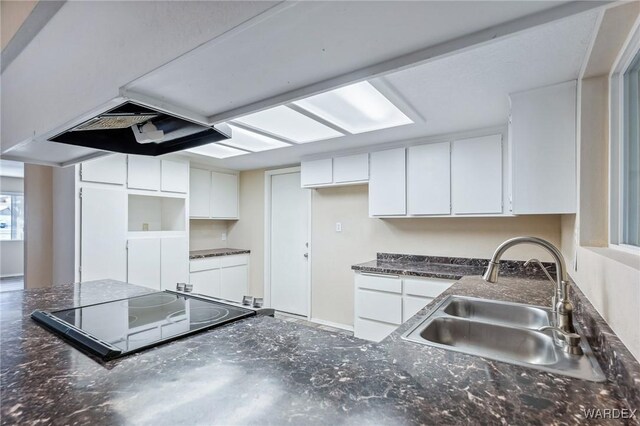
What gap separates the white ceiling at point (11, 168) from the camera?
15.8ft

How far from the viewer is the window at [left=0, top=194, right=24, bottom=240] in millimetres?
6461

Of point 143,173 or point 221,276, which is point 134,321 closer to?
point 143,173

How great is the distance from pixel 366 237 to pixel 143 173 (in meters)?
2.78

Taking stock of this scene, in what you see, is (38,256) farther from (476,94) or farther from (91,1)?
(476,94)

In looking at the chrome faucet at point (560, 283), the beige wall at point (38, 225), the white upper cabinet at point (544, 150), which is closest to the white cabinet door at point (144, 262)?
the beige wall at point (38, 225)

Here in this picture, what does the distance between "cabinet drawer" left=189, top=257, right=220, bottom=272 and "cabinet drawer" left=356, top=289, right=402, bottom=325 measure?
226 centimetres

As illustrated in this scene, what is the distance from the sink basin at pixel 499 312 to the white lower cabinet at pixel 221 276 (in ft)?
9.87

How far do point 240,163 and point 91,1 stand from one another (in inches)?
127

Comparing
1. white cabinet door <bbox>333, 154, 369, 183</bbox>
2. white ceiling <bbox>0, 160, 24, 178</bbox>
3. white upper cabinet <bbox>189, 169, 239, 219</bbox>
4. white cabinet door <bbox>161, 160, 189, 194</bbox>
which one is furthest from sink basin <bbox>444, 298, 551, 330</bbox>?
white ceiling <bbox>0, 160, 24, 178</bbox>

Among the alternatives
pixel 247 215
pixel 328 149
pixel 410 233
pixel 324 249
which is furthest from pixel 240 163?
pixel 410 233

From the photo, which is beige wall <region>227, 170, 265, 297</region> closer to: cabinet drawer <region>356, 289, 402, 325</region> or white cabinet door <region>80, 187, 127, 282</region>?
white cabinet door <region>80, 187, 127, 282</region>

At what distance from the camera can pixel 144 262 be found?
Result: 3.43 metres

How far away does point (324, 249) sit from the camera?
400cm

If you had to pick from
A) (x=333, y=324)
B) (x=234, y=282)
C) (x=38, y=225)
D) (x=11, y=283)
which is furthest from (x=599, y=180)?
(x=11, y=283)
